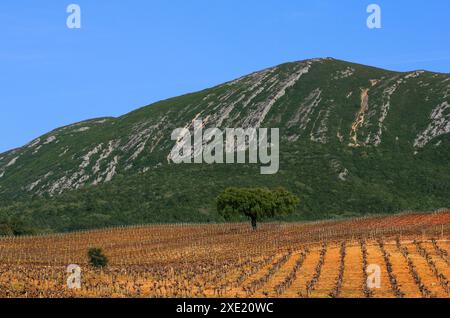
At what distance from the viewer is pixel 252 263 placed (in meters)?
→ 65.8

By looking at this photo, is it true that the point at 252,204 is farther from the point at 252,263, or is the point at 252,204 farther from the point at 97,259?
the point at 252,263

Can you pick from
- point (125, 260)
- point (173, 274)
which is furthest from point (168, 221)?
point (173, 274)

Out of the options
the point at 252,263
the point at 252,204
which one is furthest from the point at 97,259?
the point at 252,204

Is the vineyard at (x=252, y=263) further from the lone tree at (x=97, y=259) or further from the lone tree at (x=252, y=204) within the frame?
the lone tree at (x=252, y=204)

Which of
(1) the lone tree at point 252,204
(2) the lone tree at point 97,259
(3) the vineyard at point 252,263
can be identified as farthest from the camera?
(1) the lone tree at point 252,204

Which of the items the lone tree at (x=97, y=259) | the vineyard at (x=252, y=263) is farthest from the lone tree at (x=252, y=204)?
the lone tree at (x=97, y=259)

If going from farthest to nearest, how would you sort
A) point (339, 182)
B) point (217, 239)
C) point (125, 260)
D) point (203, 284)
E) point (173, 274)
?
point (339, 182) < point (217, 239) < point (125, 260) < point (173, 274) < point (203, 284)

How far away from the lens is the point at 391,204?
554 feet

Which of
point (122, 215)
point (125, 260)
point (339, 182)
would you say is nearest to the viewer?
point (125, 260)

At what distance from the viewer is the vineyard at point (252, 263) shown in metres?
46.5

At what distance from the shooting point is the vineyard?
46.5 metres
